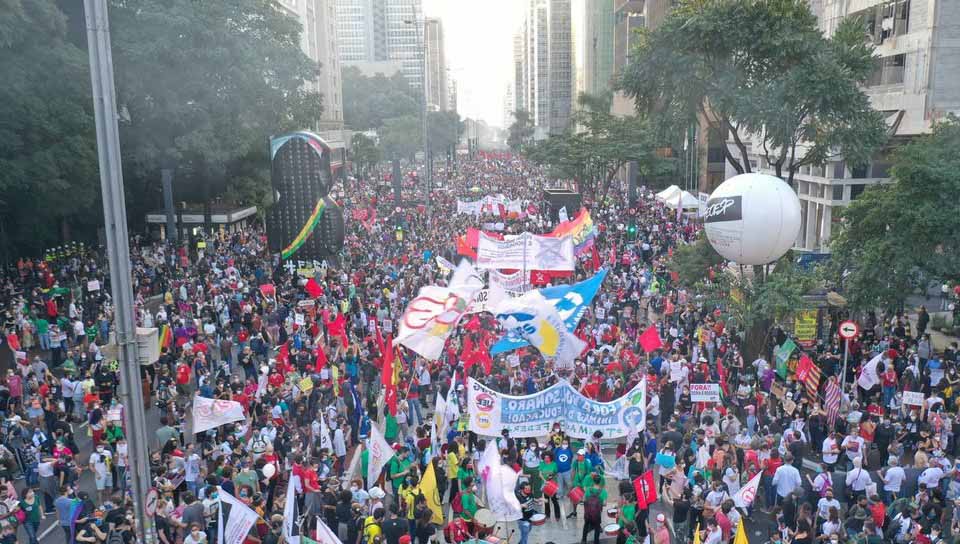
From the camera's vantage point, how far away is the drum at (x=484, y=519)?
433 inches

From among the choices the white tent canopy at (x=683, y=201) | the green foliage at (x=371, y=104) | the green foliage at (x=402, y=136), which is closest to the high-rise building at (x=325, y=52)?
the green foliage at (x=402, y=136)

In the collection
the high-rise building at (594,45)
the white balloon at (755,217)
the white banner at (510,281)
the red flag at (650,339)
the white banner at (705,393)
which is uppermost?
the high-rise building at (594,45)

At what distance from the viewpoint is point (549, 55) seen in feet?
607

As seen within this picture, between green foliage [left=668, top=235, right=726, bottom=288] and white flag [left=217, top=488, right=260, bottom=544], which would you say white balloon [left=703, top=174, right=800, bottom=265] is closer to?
green foliage [left=668, top=235, right=726, bottom=288]

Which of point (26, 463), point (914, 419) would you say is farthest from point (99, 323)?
point (914, 419)

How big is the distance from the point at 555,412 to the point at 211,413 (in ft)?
18.5

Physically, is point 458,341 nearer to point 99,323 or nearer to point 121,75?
point 99,323

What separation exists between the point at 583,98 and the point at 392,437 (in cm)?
5980

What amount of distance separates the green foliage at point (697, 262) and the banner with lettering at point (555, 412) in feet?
34.9

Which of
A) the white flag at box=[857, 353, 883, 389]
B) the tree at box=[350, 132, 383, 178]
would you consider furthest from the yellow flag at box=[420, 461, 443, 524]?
the tree at box=[350, 132, 383, 178]

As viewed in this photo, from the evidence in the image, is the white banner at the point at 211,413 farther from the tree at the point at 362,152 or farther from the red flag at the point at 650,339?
the tree at the point at 362,152

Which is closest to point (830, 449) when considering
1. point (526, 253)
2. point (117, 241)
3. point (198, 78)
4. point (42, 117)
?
point (117, 241)

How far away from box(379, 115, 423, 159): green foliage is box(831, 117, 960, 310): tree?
81.0 meters

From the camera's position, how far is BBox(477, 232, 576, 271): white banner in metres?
23.8
